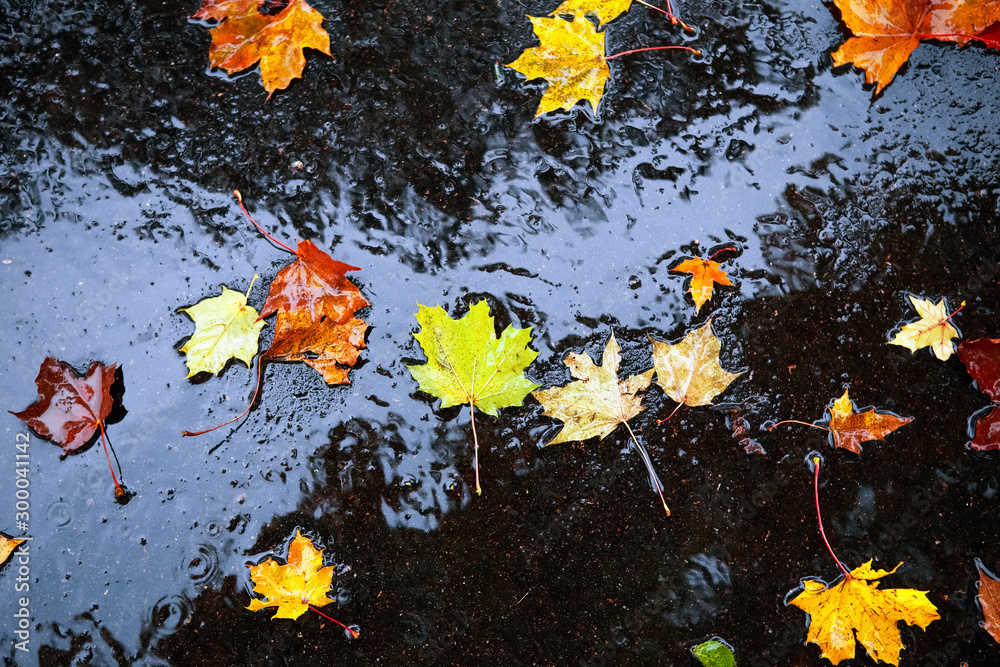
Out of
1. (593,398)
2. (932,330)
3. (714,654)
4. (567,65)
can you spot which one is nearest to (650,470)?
(593,398)

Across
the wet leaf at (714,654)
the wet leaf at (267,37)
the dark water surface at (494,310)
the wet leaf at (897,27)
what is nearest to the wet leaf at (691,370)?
the dark water surface at (494,310)

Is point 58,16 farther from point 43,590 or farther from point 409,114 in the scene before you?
point 43,590

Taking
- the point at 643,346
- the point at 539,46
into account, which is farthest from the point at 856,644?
the point at 539,46

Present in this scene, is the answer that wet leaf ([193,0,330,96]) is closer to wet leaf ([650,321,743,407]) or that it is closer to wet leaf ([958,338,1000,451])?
wet leaf ([650,321,743,407])

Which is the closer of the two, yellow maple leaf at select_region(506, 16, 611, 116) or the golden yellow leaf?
the golden yellow leaf

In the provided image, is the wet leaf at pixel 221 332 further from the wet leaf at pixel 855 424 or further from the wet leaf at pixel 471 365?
the wet leaf at pixel 855 424

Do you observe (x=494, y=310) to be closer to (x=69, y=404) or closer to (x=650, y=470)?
(x=650, y=470)

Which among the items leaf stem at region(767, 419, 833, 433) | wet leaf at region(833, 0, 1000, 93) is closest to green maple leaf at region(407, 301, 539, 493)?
leaf stem at region(767, 419, 833, 433)
